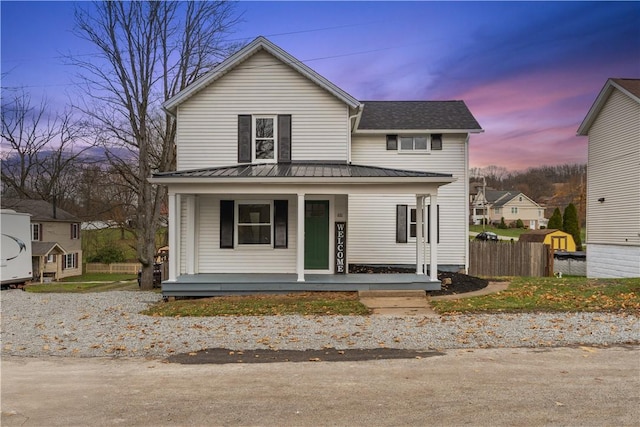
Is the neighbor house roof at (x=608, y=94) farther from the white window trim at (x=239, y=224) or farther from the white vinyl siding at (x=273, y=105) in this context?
the white window trim at (x=239, y=224)

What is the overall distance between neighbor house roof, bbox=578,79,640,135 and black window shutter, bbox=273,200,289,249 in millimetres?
15399

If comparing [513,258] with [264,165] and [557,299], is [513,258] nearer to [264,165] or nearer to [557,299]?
[557,299]

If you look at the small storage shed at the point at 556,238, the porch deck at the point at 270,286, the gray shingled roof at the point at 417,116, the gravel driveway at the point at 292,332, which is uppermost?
the gray shingled roof at the point at 417,116

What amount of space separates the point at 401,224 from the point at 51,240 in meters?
28.5

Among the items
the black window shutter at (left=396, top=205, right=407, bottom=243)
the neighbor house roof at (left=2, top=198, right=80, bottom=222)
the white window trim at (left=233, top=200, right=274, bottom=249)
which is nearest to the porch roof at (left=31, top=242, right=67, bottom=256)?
the neighbor house roof at (left=2, top=198, right=80, bottom=222)

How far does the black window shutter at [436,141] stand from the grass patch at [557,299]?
6.24 meters

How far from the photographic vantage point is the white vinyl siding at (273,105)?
14.4 m

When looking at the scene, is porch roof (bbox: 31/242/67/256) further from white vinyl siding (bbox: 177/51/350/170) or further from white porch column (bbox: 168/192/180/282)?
white porch column (bbox: 168/192/180/282)

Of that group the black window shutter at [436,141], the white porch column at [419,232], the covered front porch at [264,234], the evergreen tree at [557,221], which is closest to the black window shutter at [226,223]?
the covered front porch at [264,234]

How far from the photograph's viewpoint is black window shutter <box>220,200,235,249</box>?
13836 mm

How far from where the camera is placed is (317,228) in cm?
1404

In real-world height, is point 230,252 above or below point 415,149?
below

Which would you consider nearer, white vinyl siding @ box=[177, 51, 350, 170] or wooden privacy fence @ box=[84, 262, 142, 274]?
white vinyl siding @ box=[177, 51, 350, 170]

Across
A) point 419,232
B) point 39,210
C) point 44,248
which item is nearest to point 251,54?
point 419,232
